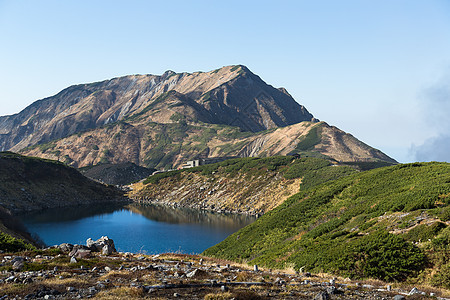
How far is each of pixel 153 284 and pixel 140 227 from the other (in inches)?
3823

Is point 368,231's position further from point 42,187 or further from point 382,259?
point 42,187

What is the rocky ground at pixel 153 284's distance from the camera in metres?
15.1

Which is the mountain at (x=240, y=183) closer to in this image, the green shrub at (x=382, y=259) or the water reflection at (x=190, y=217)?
the water reflection at (x=190, y=217)

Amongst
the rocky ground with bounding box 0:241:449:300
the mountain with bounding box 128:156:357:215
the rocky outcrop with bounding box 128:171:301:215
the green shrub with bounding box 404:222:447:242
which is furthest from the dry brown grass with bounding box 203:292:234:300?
the rocky outcrop with bounding box 128:171:301:215

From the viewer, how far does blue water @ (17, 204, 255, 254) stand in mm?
85688

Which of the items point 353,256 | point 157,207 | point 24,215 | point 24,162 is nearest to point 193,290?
point 353,256

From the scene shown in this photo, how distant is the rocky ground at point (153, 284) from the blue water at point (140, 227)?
166ft

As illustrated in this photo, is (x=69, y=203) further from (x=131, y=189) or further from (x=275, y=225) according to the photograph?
(x=275, y=225)

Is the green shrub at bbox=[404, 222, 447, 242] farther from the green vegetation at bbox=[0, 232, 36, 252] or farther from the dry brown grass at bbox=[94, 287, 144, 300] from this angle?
the green vegetation at bbox=[0, 232, 36, 252]

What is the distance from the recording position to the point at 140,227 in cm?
10969

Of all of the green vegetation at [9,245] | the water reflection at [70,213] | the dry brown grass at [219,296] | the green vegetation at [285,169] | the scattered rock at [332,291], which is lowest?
the water reflection at [70,213]

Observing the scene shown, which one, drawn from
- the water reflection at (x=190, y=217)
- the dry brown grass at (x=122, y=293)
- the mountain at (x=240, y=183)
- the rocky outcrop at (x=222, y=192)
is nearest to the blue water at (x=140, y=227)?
the water reflection at (x=190, y=217)

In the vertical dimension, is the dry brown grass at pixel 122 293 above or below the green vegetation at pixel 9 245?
above

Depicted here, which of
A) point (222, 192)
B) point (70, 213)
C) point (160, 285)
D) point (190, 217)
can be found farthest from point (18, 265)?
point (222, 192)
